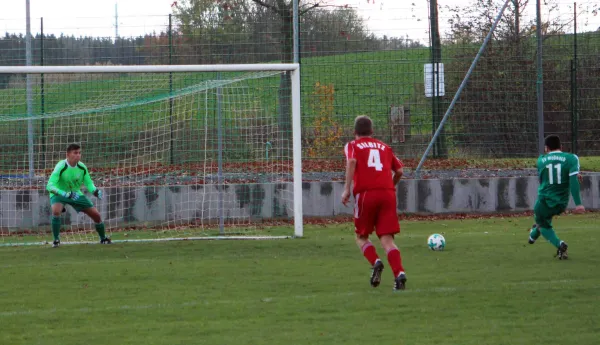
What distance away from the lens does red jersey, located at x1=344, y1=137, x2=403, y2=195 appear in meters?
8.85

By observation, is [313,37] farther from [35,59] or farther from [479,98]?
[35,59]

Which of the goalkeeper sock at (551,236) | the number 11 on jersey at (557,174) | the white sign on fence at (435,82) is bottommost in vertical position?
the goalkeeper sock at (551,236)

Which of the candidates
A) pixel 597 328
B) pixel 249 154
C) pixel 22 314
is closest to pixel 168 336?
pixel 22 314

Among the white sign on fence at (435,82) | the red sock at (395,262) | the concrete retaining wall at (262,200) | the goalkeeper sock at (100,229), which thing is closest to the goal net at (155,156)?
the concrete retaining wall at (262,200)

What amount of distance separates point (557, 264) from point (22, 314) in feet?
20.8

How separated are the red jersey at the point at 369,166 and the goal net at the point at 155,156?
278 inches

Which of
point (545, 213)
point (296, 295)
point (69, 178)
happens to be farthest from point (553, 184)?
point (69, 178)

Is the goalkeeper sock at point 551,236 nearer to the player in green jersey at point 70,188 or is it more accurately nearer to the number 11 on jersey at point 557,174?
the number 11 on jersey at point 557,174

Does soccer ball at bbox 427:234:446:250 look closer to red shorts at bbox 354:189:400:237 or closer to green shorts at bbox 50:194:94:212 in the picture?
red shorts at bbox 354:189:400:237

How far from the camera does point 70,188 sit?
45.7ft

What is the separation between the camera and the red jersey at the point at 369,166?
8.85 meters

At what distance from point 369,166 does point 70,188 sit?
22.4 feet

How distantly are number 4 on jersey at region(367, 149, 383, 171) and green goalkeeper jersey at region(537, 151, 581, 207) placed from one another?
11.5ft

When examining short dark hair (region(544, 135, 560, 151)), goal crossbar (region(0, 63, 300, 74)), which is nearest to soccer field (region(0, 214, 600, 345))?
short dark hair (region(544, 135, 560, 151))
